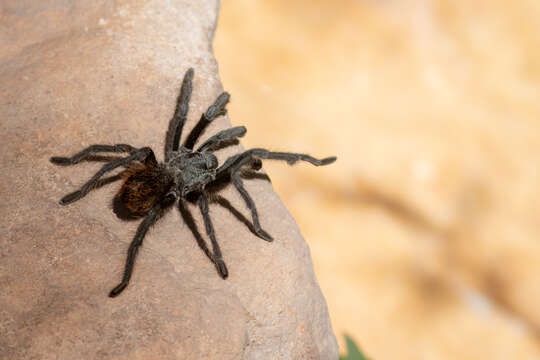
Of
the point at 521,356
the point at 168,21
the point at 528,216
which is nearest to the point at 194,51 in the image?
the point at 168,21

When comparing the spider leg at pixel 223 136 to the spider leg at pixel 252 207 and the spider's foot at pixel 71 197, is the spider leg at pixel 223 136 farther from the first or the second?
the spider's foot at pixel 71 197

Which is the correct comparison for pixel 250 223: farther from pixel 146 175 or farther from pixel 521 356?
pixel 521 356

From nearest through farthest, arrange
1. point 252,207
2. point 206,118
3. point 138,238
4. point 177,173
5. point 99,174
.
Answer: point 138,238 → point 99,174 → point 252,207 → point 177,173 → point 206,118

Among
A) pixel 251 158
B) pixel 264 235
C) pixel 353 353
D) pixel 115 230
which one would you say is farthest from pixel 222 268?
pixel 353 353

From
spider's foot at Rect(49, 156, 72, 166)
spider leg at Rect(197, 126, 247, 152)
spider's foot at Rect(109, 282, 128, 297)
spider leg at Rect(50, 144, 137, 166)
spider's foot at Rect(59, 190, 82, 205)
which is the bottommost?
spider's foot at Rect(109, 282, 128, 297)

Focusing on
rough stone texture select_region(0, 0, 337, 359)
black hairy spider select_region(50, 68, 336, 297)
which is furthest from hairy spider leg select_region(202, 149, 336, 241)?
rough stone texture select_region(0, 0, 337, 359)

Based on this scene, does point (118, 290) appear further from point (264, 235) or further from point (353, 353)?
point (353, 353)

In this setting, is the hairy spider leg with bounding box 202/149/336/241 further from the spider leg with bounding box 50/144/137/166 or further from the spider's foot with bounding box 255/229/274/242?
the spider leg with bounding box 50/144/137/166
